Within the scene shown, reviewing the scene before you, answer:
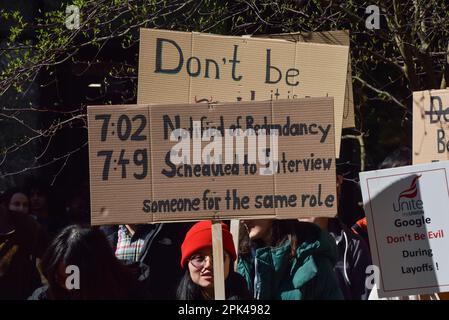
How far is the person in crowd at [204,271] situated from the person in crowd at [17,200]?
2797 mm

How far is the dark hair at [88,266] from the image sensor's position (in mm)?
5145

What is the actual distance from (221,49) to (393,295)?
1659 millimetres

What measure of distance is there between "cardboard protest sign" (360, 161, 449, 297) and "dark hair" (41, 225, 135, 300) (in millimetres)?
1291

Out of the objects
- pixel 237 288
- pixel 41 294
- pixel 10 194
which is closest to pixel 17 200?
pixel 10 194

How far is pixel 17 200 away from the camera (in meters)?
7.68

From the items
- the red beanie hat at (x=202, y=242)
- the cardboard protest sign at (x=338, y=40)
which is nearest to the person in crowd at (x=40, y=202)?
the cardboard protest sign at (x=338, y=40)

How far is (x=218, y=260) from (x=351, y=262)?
4.65 ft

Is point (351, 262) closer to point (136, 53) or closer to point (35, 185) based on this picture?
point (35, 185)

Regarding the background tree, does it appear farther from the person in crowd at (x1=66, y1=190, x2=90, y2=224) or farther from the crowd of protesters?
the crowd of protesters

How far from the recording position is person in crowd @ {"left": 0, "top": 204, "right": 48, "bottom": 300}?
630cm

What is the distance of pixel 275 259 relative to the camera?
5.18m

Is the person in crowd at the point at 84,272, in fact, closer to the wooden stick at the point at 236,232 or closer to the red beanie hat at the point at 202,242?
the red beanie hat at the point at 202,242

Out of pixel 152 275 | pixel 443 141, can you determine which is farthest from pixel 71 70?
pixel 443 141
